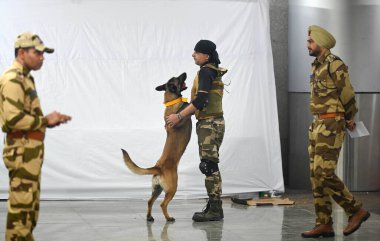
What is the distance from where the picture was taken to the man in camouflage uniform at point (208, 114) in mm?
8875

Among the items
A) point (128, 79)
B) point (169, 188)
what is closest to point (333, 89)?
point (169, 188)

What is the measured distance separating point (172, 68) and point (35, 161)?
4923mm

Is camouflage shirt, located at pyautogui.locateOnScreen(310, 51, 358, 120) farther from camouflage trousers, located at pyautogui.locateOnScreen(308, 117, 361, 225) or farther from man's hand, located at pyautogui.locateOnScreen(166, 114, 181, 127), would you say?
man's hand, located at pyautogui.locateOnScreen(166, 114, 181, 127)

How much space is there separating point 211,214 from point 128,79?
2547 millimetres

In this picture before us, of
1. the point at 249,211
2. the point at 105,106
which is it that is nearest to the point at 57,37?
the point at 105,106

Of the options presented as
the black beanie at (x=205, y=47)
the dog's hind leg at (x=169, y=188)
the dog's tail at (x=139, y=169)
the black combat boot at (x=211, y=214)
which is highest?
the black beanie at (x=205, y=47)

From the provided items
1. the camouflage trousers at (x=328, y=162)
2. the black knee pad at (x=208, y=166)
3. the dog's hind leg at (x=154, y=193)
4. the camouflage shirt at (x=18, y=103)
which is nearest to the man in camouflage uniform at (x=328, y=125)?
the camouflage trousers at (x=328, y=162)

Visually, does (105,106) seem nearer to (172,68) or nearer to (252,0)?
(172,68)

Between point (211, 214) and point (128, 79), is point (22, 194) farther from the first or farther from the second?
point (128, 79)

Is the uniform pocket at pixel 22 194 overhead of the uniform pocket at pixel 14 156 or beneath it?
beneath

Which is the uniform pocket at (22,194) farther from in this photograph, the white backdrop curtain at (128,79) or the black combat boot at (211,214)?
the white backdrop curtain at (128,79)

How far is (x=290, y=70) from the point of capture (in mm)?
12469

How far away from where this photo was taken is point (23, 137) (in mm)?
6188

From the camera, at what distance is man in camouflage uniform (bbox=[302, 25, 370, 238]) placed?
313 inches
